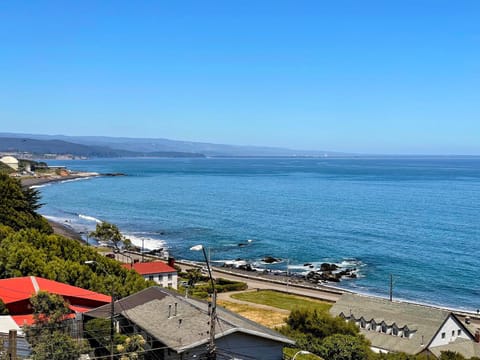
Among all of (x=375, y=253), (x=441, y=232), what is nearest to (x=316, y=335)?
(x=375, y=253)

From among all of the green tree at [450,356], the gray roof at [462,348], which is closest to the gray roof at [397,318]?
the gray roof at [462,348]

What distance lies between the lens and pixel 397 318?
42.7m

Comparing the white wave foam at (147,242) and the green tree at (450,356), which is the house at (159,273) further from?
the green tree at (450,356)

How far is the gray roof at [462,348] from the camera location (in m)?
39.8

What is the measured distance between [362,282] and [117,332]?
49997 mm

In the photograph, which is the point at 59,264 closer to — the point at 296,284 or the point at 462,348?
the point at 462,348

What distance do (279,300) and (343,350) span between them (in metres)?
28.2

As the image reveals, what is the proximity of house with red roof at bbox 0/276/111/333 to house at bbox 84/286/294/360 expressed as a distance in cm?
604

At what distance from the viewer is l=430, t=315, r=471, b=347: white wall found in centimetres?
4056

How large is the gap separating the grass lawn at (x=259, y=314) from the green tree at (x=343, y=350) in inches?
582

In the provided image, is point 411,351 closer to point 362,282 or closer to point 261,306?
point 261,306

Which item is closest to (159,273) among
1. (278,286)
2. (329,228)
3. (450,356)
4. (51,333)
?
(278,286)

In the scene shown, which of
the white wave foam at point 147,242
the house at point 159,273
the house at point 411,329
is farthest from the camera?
Answer: the white wave foam at point 147,242

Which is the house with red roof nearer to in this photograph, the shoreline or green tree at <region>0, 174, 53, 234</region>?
green tree at <region>0, 174, 53, 234</region>
